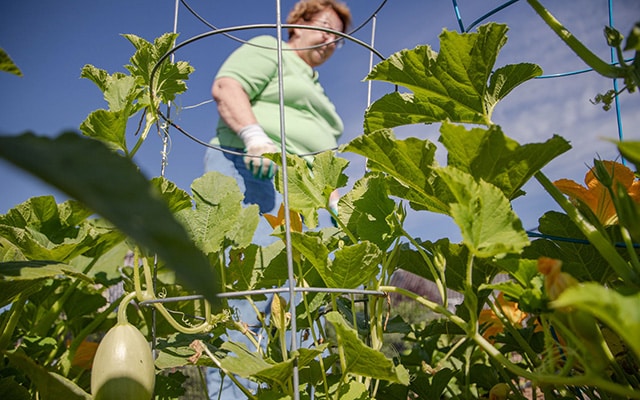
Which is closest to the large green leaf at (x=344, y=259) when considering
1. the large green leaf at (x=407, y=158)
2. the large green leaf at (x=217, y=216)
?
the large green leaf at (x=407, y=158)

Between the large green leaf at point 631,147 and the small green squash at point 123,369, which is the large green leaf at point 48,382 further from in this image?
the large green leaf at point 631,147

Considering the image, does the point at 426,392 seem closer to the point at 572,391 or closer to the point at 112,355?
the point at 572,391

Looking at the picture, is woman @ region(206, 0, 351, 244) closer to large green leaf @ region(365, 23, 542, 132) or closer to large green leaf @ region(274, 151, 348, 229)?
large green leaf @ region(274, 151, 348, 229)

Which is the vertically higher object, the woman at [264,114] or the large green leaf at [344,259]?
the woman at [264,114]

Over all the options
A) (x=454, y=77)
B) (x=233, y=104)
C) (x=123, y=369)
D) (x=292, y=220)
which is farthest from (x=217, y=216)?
(x=233, y=104)

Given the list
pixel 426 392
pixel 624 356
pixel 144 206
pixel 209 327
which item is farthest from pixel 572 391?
pixel 144 206

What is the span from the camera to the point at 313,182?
0.87 m

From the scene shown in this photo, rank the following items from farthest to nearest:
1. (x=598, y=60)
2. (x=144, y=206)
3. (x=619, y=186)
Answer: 1. (x=598, y=60)
2. (x=619, y=186)
3. (x=144, y=206)

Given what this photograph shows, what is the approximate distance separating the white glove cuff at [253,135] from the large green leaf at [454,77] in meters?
1.06

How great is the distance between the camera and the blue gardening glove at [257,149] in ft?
5.66

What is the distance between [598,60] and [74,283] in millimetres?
1045

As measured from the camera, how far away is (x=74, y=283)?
1096mm

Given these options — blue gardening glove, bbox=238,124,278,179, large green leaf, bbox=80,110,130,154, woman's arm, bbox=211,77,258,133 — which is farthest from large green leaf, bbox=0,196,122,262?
woman's arm, bbox=211,77,258,133

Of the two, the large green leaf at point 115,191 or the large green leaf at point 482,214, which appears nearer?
the large green leaf at point 115,191
